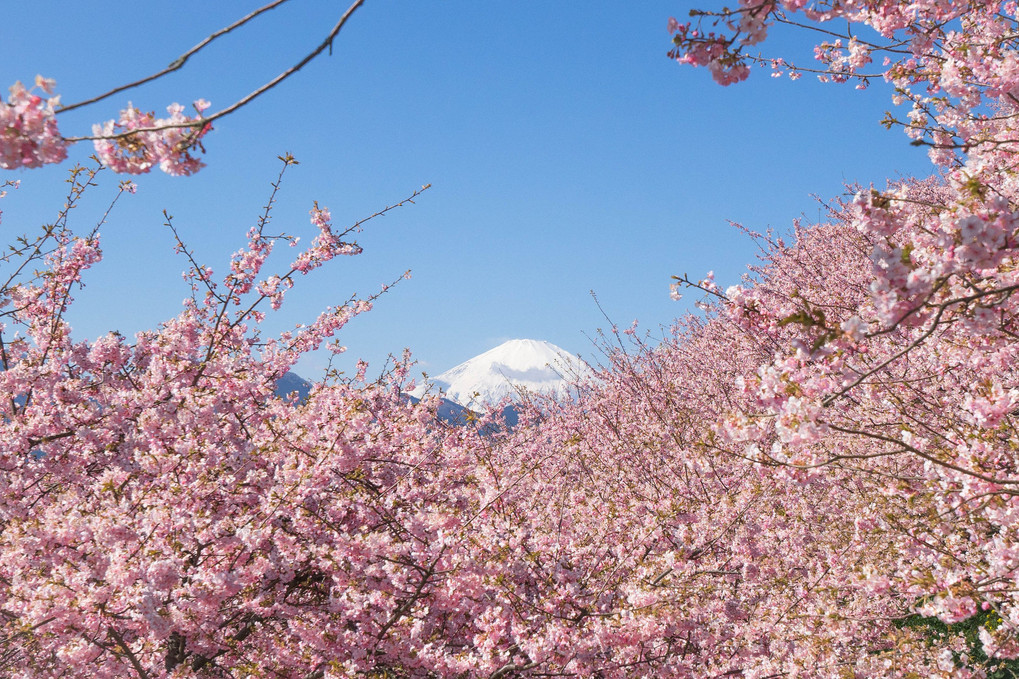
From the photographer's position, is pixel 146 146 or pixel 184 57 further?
pixel 146 146

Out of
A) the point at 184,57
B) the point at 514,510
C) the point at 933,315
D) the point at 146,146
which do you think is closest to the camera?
the point at 184,57

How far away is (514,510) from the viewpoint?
19.7 ft

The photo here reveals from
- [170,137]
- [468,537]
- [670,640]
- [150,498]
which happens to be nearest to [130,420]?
[150,498]

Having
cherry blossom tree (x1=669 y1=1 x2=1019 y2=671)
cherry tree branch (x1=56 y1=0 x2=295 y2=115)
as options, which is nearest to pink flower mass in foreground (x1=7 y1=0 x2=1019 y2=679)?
cherry blossom tree (x1=669 y1=1 x2=1019 y2=671)

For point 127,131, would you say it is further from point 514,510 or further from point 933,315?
point 514,510

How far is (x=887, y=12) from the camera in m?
4.83

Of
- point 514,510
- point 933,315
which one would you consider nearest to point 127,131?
point 933,315

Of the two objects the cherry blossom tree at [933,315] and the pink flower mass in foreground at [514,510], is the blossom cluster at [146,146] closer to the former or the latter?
the pink flower mass in foreground at [514,510]

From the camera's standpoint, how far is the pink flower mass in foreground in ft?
11.7

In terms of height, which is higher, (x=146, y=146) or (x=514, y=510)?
(x=146, y=146)

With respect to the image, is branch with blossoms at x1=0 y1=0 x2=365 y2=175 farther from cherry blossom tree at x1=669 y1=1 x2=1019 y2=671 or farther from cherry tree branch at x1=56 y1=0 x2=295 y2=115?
cherry blossom tree at x1=669 y1=1 x2=1019 y2=671

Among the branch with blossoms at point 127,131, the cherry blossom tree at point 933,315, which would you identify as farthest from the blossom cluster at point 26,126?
the cherry blossom tree at point 933,315

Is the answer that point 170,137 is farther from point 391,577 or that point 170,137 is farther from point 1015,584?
point 1015,584

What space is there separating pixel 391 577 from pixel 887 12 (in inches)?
231
